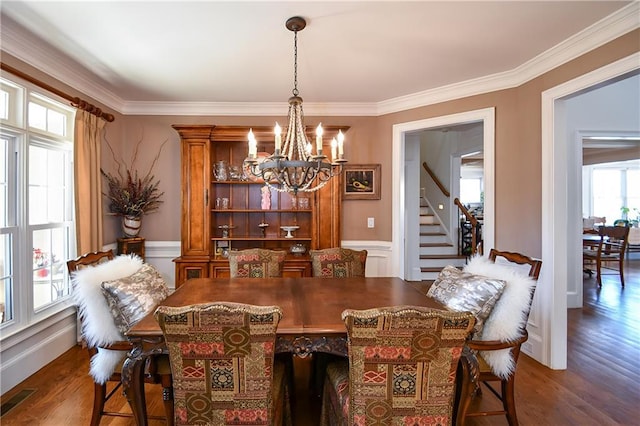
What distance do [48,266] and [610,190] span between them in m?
13.3

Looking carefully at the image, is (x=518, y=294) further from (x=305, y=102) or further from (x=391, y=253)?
(x=305, y=102)

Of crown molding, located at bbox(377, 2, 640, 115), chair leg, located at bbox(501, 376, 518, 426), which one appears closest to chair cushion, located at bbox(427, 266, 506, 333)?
chair leg, located at bbox(501, 376, 518, 426)

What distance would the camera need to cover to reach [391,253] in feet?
12.8

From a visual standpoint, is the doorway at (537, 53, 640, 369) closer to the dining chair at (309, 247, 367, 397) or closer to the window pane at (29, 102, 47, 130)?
the dining chair at (309, 247, 367, 397)

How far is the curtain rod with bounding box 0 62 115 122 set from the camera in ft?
7.66

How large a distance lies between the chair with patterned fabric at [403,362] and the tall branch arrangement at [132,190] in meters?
3.30

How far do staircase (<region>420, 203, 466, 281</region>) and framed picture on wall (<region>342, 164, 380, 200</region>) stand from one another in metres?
2.22

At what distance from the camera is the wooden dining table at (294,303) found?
62.4 inches

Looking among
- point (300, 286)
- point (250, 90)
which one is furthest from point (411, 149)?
point (300, 286)

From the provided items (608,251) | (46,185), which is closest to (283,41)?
(46,185)

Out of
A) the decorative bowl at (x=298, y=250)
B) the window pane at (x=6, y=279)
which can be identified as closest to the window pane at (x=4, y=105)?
the window pane at (x=6, y=279)

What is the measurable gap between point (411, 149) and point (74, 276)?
16.0ft

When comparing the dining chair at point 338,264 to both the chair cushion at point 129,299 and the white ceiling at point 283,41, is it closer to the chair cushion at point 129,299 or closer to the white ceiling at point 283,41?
the chair cushion at point 129,299

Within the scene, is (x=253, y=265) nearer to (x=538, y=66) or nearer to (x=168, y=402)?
(x=168, y=402)
